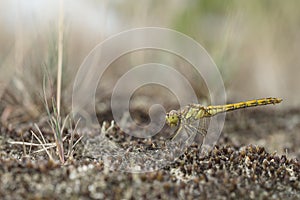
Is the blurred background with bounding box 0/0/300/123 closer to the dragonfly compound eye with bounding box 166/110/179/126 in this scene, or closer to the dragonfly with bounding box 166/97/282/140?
the dragonfly with bounding box 166/97/282/140

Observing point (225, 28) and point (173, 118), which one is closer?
point (173, 118)

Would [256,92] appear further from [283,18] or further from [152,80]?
[152,80]

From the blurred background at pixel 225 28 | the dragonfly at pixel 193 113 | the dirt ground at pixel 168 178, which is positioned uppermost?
the blurred background at pixel 225 28

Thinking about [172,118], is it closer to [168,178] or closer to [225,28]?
[168,178]

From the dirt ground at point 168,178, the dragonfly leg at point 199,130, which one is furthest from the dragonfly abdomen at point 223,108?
the dirt ground at point 168,178

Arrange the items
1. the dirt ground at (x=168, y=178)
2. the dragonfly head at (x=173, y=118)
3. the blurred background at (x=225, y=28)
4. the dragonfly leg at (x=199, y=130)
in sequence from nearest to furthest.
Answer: the dirt ground at (x=168, y=178) < the dragonfly head at (x=173, y=118) < the dragonfly leg at (x=199, y=130) < the blurred background at (x=225, y=28)

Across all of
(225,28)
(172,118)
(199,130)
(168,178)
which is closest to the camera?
(168,178)

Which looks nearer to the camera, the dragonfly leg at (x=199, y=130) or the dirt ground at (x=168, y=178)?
the dirt ground at (x=168, y=178)

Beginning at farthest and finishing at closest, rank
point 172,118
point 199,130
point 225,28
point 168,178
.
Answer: point 225,28 < point 199,130 < point 172,118 < point 168,178

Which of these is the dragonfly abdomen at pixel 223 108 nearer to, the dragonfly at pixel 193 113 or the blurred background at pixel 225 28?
the dragonfly at pixel 193 113

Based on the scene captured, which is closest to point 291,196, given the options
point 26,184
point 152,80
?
point 26,184

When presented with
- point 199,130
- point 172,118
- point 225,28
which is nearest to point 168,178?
point 172,118
